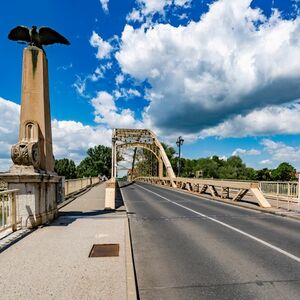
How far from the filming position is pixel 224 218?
41.0ft

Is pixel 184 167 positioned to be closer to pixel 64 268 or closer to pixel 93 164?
pixel 93 164

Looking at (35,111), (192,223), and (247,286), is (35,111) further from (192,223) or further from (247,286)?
(247,286)

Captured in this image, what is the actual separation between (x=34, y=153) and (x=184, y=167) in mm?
121367

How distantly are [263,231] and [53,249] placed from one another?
244 inches

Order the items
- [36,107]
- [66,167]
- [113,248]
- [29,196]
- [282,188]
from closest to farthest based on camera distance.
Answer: [113,248], [29,196], [36,107], [282,188], [66,167]

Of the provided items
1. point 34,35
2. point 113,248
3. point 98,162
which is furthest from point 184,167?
point 113,248

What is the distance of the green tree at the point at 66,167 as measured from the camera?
114 meters

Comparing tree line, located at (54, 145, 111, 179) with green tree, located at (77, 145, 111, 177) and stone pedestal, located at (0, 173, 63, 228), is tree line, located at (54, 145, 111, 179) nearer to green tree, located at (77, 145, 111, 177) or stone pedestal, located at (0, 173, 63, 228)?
green tree, located at (77, 145, 111, 177)

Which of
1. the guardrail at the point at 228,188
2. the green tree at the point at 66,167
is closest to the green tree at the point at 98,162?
the green tree at the point at 66,167

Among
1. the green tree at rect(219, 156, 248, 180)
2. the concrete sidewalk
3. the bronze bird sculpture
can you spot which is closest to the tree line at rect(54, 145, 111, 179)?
the green tree at rect(219, 156, 248, 180)

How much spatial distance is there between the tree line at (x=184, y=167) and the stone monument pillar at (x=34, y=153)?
8031 centimetres

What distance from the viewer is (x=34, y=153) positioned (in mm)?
9625

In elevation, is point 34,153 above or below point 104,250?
above

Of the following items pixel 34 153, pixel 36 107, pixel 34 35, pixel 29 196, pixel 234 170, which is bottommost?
pixel 234 170
